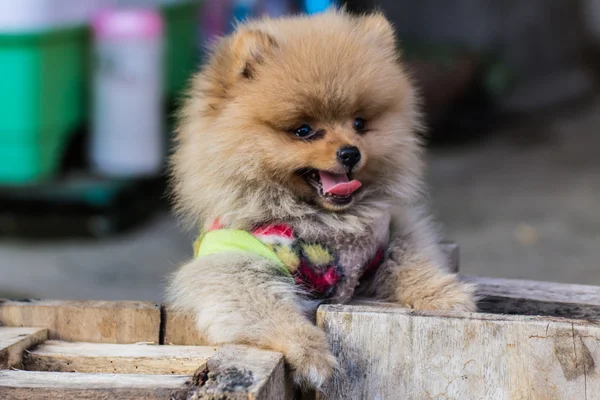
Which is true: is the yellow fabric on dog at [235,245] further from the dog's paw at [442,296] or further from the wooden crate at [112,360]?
the dog's paw at [442,296]

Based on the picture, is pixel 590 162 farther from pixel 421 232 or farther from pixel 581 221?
pixel 421 232

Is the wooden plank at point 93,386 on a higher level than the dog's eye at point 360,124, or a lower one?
lower

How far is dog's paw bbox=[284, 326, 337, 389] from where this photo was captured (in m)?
2.09

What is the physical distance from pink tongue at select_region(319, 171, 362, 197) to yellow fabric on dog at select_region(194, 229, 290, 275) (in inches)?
9.4

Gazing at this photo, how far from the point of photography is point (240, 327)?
2201mm

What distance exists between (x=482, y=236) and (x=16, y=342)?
4332mm

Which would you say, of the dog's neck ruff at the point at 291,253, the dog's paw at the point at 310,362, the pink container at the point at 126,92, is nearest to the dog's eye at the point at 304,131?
the dog's neck ruff at the point at 291,253

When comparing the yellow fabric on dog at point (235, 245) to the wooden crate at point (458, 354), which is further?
the yellow fabric on dog at point (235, 245)

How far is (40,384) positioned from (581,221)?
5.23 m

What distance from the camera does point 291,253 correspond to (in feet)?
7.97

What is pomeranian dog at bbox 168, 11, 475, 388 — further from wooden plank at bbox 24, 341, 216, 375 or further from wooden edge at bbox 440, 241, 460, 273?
wooden edge at bbox 440, 241, 460, 273

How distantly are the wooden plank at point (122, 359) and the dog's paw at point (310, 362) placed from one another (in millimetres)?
254

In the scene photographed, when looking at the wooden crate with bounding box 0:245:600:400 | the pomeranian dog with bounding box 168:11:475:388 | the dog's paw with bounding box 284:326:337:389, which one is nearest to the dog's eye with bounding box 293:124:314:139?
the pomeranian dog with bounding box 168:11:475:388

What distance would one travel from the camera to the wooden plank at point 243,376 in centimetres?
185
